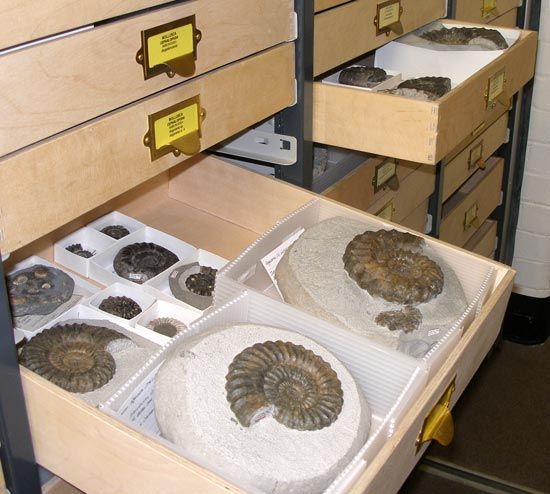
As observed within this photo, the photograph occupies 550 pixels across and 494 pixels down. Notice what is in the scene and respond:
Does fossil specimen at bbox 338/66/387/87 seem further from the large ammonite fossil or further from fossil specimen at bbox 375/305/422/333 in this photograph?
fossil specimen at bbox 375/305/422/333

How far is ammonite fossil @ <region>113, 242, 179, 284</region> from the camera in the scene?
47.2 inches

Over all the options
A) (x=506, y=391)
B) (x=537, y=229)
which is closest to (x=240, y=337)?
(x=506, y=391)

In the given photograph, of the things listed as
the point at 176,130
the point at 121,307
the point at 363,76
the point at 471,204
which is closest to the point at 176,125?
the point at 176,130

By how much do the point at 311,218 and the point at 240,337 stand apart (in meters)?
0.34

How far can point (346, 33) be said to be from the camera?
51.6 inches

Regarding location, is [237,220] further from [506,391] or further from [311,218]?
[506,391]

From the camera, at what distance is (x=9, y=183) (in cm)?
76

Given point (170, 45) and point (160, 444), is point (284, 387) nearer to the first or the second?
point (160, 444)

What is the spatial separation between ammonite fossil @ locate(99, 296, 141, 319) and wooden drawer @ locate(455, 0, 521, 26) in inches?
42.3

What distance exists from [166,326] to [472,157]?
124 cm

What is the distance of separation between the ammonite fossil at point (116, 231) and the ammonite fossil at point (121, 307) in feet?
0.69

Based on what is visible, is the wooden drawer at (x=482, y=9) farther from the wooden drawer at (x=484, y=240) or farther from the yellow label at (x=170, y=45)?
the yellow label at (x=170, y=45)

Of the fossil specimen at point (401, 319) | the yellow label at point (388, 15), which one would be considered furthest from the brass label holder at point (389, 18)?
the fossil specimen at point (401, 319)

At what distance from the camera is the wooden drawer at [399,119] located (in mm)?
1169
